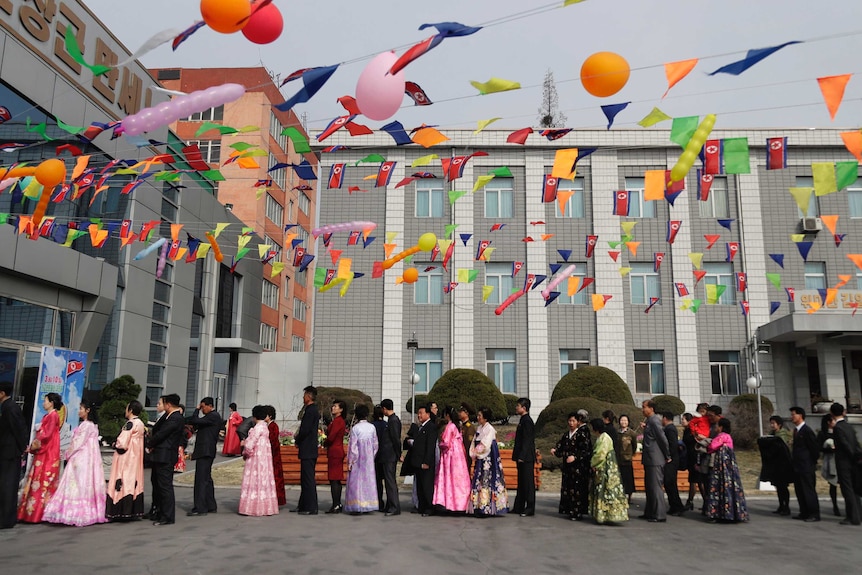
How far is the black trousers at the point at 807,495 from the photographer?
10.4 meters

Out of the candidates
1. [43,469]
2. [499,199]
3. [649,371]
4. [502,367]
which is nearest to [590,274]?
[649,371]

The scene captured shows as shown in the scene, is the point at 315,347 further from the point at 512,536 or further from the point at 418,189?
the point at 512,536

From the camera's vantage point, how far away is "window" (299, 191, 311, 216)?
44.7 meters

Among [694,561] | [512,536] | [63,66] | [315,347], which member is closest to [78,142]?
[63,66]

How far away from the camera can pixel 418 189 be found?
27766 millimetres

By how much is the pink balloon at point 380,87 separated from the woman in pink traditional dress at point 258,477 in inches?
192

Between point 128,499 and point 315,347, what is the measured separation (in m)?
17.0

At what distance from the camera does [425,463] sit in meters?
10.5

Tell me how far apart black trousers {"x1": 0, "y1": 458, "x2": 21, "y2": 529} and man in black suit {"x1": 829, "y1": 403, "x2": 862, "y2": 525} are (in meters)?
11.4

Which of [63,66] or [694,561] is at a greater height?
[63,66]

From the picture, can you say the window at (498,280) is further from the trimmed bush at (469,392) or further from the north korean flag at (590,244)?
the trimmed bush at (469,392)

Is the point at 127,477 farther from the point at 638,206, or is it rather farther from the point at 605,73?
the point at 638,206

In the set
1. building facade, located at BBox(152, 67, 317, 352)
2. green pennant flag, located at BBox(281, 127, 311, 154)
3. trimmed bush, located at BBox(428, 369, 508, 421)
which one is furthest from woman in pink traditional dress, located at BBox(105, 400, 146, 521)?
building facade, located at BBox(152, 67, 317, 352)

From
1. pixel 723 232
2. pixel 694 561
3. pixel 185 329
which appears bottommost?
pixel 694 561
